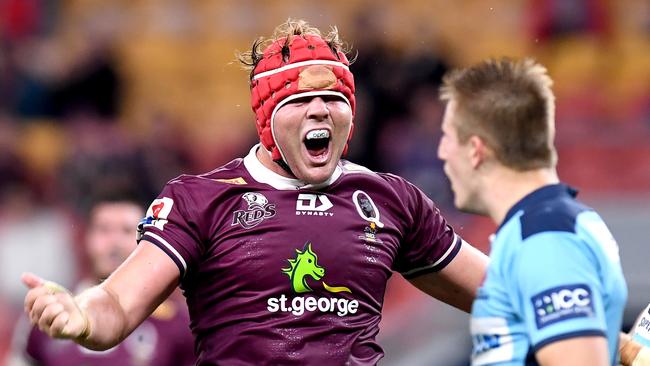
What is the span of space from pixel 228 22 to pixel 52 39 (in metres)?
2.01

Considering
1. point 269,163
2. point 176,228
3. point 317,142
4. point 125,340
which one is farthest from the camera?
point 125,340

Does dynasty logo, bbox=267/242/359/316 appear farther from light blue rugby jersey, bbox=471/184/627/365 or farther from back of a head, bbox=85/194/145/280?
back of a head, bbox=85/194/145/280

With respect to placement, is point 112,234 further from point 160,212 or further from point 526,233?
point 526,233

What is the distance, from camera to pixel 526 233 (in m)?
3.71

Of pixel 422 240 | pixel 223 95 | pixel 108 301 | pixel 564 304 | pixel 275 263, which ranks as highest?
pixel 223 95

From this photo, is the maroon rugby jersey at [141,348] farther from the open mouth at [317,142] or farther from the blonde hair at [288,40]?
the open mouth at [317,142]

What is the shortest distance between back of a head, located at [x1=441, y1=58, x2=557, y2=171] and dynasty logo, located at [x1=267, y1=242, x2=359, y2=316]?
1.02 metres

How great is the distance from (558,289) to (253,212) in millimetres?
1526

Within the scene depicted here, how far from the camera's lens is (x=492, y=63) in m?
3.95

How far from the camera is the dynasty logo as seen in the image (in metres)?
4.68

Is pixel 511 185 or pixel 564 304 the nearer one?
pixel 564 304

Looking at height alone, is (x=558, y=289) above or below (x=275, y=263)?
below

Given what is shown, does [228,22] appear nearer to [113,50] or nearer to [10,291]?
[113,50]

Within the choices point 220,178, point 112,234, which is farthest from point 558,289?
point 112,234
